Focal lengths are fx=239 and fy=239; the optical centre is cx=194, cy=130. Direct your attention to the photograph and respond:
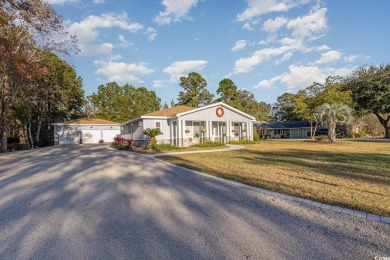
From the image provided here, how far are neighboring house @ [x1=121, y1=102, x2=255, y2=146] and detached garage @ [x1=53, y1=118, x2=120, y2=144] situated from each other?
30.9 ft

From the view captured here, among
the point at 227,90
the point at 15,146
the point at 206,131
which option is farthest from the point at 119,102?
the point at 206,131

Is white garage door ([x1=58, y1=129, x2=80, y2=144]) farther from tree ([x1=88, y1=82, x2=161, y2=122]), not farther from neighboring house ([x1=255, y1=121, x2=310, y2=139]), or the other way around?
neighboring house ([x1=255, y1=121, x2=310, y2=139])

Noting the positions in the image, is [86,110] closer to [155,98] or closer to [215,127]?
[155,98]

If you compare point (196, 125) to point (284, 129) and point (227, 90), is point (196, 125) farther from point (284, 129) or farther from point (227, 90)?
point (284, 129)

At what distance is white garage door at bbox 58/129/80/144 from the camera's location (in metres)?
31.0

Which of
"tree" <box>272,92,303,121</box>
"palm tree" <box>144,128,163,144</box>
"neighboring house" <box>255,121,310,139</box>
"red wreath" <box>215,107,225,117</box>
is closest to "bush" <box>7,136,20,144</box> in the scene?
"palm tree" <box>144,128,163,144</box>

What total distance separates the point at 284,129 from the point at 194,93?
2129 cm

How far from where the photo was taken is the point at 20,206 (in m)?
4.66

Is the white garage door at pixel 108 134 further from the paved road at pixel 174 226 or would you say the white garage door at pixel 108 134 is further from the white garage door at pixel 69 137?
the paved road at pixel 174 226

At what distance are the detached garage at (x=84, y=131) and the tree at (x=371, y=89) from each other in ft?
119

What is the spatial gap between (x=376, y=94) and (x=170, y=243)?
135 ft

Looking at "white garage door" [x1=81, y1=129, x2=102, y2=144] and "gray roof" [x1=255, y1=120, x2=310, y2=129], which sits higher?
"gray roof" [x1=255, y1=120, x2=310, y2=129]

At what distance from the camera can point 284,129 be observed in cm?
5025

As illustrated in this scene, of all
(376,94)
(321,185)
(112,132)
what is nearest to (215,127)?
(112,132)
